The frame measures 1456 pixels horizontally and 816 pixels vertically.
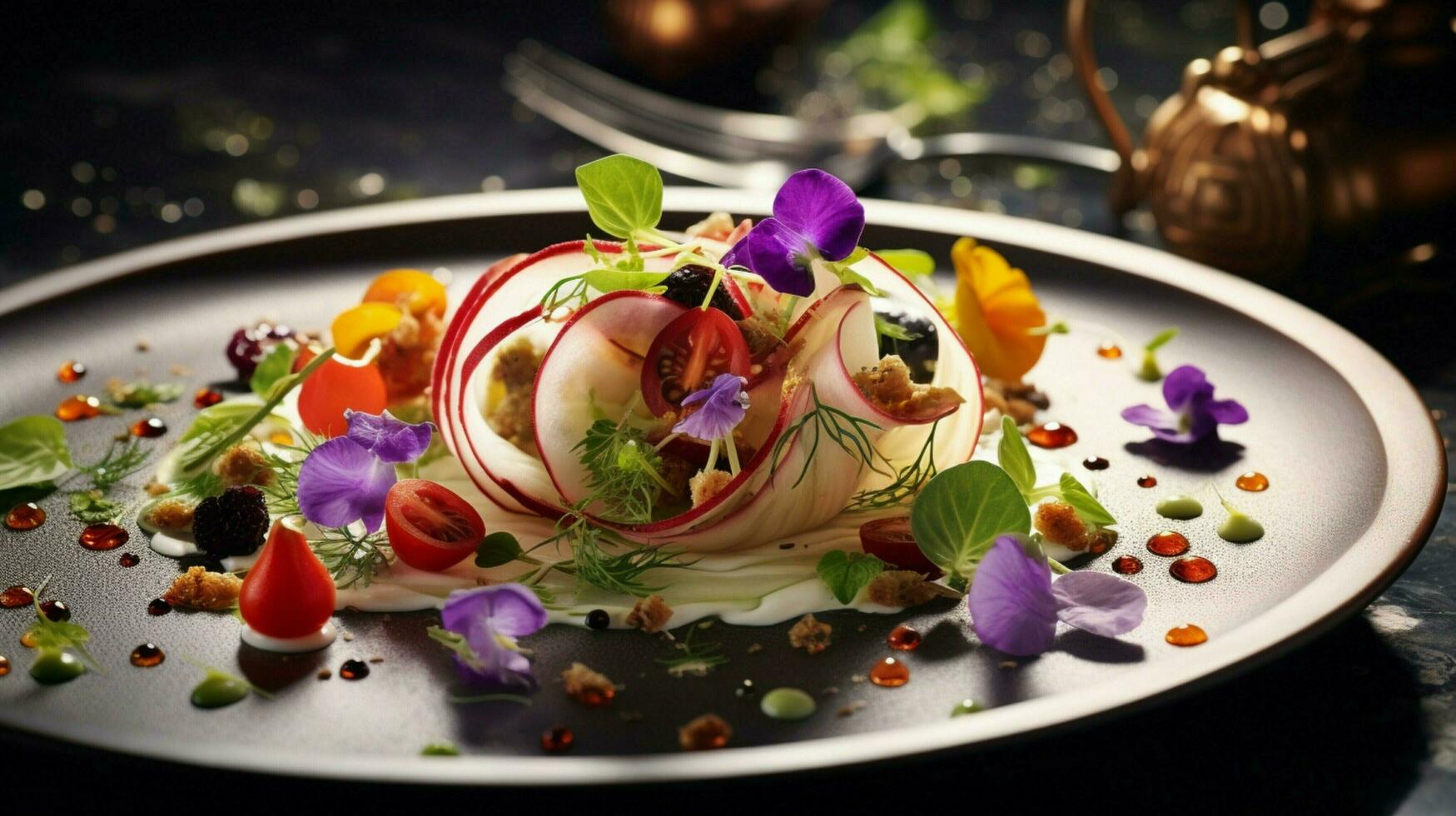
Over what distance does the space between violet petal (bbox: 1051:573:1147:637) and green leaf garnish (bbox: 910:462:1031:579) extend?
9 cm

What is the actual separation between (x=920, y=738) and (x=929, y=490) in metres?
0.39

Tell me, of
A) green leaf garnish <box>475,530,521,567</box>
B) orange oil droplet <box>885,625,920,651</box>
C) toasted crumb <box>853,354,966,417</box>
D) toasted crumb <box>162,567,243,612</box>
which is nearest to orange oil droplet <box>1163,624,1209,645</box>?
orange oil droplet <box>885,625,920,651</box>

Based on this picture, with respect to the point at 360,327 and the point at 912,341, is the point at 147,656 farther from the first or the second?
the point at 912,341

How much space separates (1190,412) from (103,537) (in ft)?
4.30

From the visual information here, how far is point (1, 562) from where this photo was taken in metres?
1.65

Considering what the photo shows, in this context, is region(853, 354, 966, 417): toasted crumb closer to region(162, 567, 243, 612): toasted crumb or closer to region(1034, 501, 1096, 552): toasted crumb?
region(1034, 501, 1096, 552): toasted crumb

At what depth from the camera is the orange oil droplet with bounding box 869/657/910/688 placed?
4.63 ft

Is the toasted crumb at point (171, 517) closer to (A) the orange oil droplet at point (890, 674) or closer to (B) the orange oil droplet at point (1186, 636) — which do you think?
(A) the orange oil droplet at point (890, 674)

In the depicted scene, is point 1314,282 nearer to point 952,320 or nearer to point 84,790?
point 952,320

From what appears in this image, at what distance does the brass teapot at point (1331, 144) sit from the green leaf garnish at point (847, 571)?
1.27 meters

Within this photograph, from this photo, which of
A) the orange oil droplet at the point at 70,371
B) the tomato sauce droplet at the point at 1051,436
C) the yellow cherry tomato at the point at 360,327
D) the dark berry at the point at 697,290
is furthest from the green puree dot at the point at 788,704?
the orange oil droplet at the point at 70,371

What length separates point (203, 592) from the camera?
1556 millimetres

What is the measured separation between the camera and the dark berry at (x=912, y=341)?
5.98 ft

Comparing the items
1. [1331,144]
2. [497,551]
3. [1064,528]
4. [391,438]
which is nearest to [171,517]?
[391,438]
